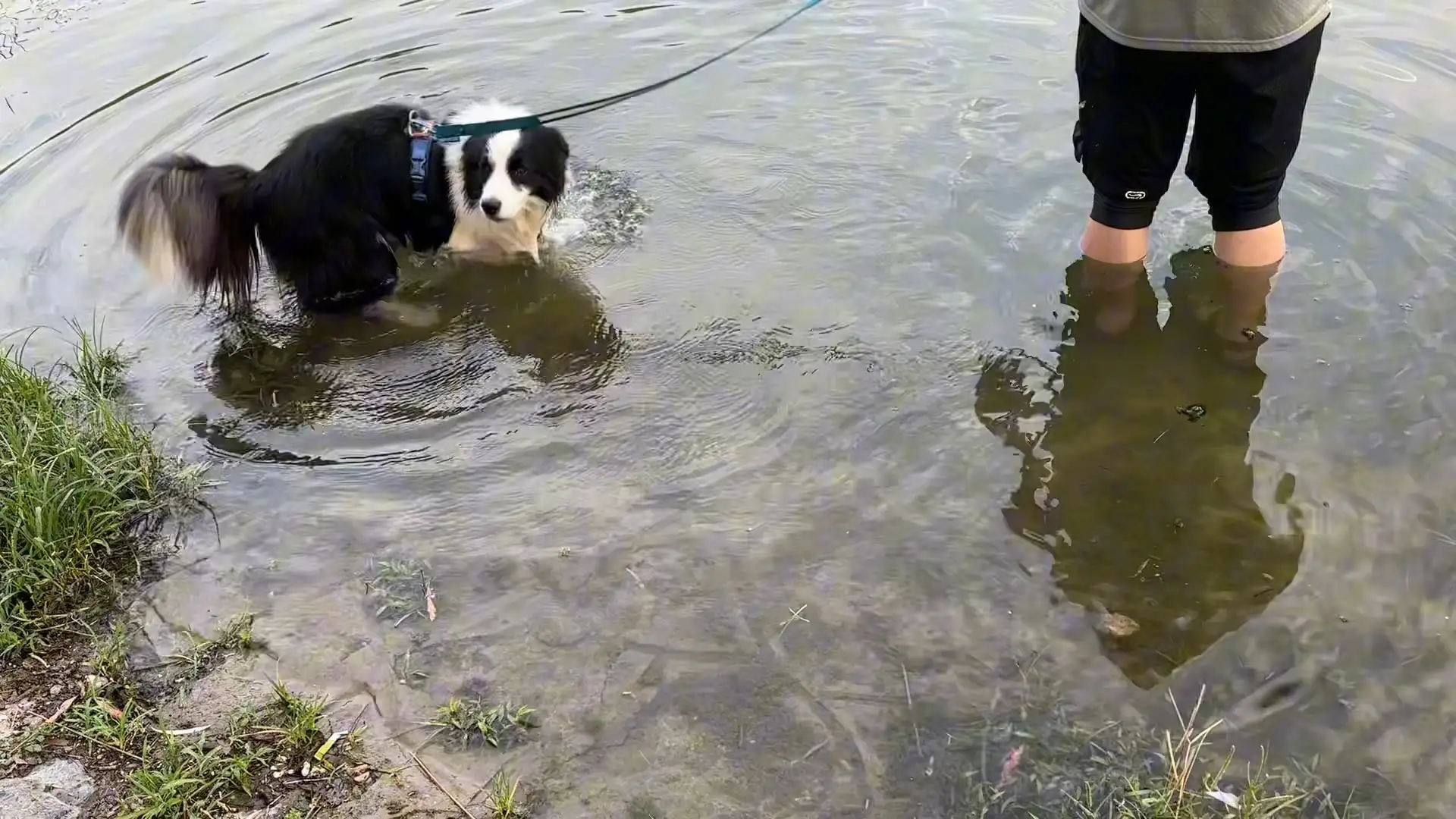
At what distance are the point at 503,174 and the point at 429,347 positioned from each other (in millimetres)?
741

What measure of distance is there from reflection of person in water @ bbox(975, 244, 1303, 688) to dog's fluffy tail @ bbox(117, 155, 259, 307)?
280 cm

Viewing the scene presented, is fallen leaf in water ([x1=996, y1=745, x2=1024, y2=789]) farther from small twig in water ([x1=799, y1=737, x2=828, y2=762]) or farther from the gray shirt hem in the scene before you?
the gray shirt hem

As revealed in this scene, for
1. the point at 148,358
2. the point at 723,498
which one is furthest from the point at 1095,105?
the point at 148,358

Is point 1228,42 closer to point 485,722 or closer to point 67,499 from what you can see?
point 485,722

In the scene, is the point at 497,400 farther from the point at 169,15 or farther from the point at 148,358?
the point at 169,15

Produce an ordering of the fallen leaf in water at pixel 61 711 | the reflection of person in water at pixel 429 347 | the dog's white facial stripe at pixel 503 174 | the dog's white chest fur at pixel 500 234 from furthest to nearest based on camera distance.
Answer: the dog's white chest fur at pixel 500 234 < the dog's white facial stripe at pixel 503 174 < the reflection of person in water at pixel 429 347 < the fallen leaf in water at pixel 61 711

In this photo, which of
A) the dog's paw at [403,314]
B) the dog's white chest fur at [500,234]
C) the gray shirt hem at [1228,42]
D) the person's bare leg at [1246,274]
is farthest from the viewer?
the dog's white chest fur at [500,234]

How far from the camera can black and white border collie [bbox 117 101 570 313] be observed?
12.8 feet

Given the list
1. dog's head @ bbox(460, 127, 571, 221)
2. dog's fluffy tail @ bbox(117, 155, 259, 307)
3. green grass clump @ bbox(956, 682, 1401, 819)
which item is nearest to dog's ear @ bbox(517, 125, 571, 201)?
dog's head @ bbox(460, 127, 571, 221)

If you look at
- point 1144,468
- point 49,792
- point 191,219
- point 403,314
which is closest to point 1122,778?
point 1144,468

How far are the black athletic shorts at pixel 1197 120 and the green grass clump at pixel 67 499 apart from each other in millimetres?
3011

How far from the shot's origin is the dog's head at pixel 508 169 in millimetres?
4129

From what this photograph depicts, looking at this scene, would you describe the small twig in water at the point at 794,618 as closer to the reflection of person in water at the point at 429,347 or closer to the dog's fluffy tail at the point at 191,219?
the reflection of person in water at the point at 429,347

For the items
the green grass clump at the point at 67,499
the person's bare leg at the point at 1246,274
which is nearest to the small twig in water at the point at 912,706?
the person's bare leg at the point at 1246,274
